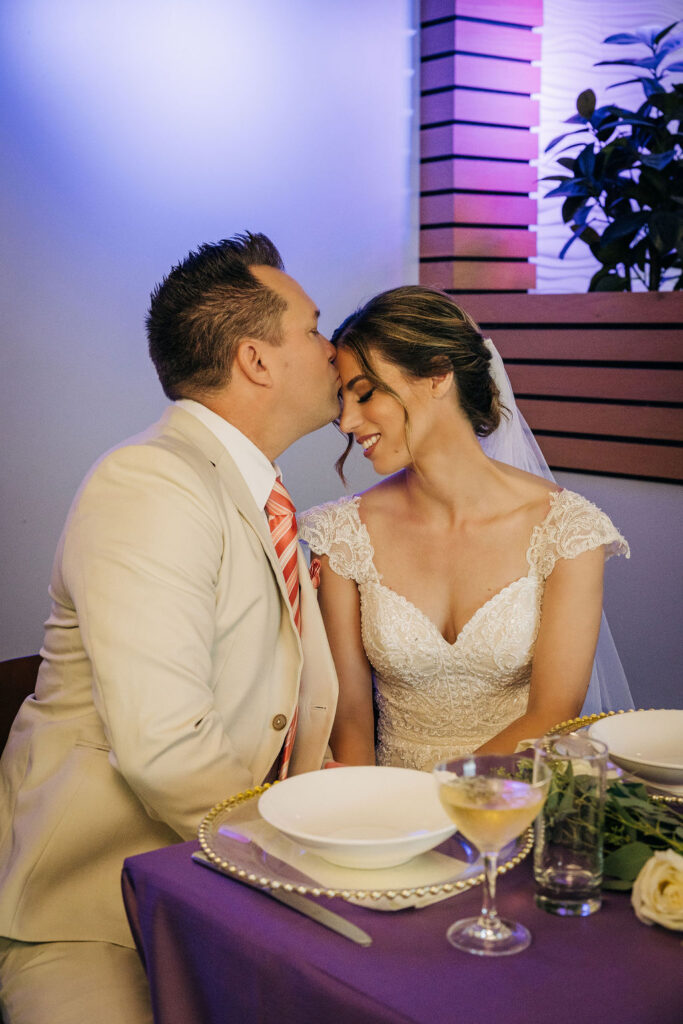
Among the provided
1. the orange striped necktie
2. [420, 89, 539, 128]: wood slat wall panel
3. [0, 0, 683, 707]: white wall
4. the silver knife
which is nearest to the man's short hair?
the orange striped necktie

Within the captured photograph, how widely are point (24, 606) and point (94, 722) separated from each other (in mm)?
2102

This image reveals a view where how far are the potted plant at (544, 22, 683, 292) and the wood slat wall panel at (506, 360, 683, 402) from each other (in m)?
0.36

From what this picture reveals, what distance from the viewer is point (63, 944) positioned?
67.6 inches

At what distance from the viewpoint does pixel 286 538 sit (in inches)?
81.4

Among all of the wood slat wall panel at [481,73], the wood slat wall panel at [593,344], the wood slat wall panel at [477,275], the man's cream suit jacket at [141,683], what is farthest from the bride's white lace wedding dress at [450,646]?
the wood slat wall panel at [481,73]

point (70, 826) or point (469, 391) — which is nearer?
point (70, 826)

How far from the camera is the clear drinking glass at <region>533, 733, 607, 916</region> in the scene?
1.17 m

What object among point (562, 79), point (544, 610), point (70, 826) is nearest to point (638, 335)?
point (562, 79)

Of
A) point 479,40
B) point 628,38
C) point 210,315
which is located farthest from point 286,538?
point 479,40

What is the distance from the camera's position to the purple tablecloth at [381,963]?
995 mm

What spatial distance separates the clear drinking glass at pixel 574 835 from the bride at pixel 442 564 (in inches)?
41.5

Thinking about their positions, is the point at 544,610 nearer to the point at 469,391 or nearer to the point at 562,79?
the point at 469,391

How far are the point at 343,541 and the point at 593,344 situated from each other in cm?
Answer: 219

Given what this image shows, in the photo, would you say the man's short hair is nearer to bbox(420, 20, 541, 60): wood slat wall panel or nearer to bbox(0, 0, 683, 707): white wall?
bbox(0, 0, 683, 707): white wall
